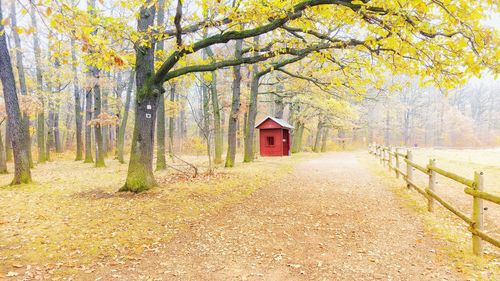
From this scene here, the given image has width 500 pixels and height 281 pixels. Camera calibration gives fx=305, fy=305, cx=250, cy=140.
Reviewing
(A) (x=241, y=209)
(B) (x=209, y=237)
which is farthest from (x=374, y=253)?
(A) (x=241, y=209)

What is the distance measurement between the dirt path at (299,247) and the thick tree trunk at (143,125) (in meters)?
2.76

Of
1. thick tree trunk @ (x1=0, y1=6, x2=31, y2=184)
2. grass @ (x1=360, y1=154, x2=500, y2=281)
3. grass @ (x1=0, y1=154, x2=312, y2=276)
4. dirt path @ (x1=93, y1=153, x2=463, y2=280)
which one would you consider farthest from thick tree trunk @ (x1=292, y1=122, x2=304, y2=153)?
thick tree trunk @ (x1=0, y1=6, x2=31, y2=184)

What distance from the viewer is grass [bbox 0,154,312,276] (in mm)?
4570

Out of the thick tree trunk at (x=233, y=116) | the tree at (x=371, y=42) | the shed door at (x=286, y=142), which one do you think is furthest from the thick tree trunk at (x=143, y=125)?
the shed door at (x=286, y=142)

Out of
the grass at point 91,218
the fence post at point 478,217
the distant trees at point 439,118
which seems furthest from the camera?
the distant trees at point 439,118

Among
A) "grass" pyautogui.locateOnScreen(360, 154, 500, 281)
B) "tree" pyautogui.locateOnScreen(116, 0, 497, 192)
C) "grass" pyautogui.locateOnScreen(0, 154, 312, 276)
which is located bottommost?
→ "grass" pyautogui.locateOnScreen(360, 154, 500, 281)

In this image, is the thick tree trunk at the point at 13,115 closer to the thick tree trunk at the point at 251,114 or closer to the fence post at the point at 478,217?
the thick tree trunk at the point at 251,114

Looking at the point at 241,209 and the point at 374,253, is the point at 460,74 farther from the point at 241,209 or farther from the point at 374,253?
the point at 241,209

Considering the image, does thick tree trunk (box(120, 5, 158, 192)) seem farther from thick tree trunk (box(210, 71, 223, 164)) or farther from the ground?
thick tree trunk (box(210, 71, 223, 164))

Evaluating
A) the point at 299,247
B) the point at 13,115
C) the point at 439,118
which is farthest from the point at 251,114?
the point at 439,118

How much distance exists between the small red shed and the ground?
47.4 ft

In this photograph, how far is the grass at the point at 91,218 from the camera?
15.0 ft

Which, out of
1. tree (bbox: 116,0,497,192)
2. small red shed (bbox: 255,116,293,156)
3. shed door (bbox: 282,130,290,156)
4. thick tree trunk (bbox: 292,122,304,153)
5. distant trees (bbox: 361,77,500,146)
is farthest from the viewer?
distant trees (bbox: 361,77,500,146)

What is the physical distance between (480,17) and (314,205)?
5141mm
